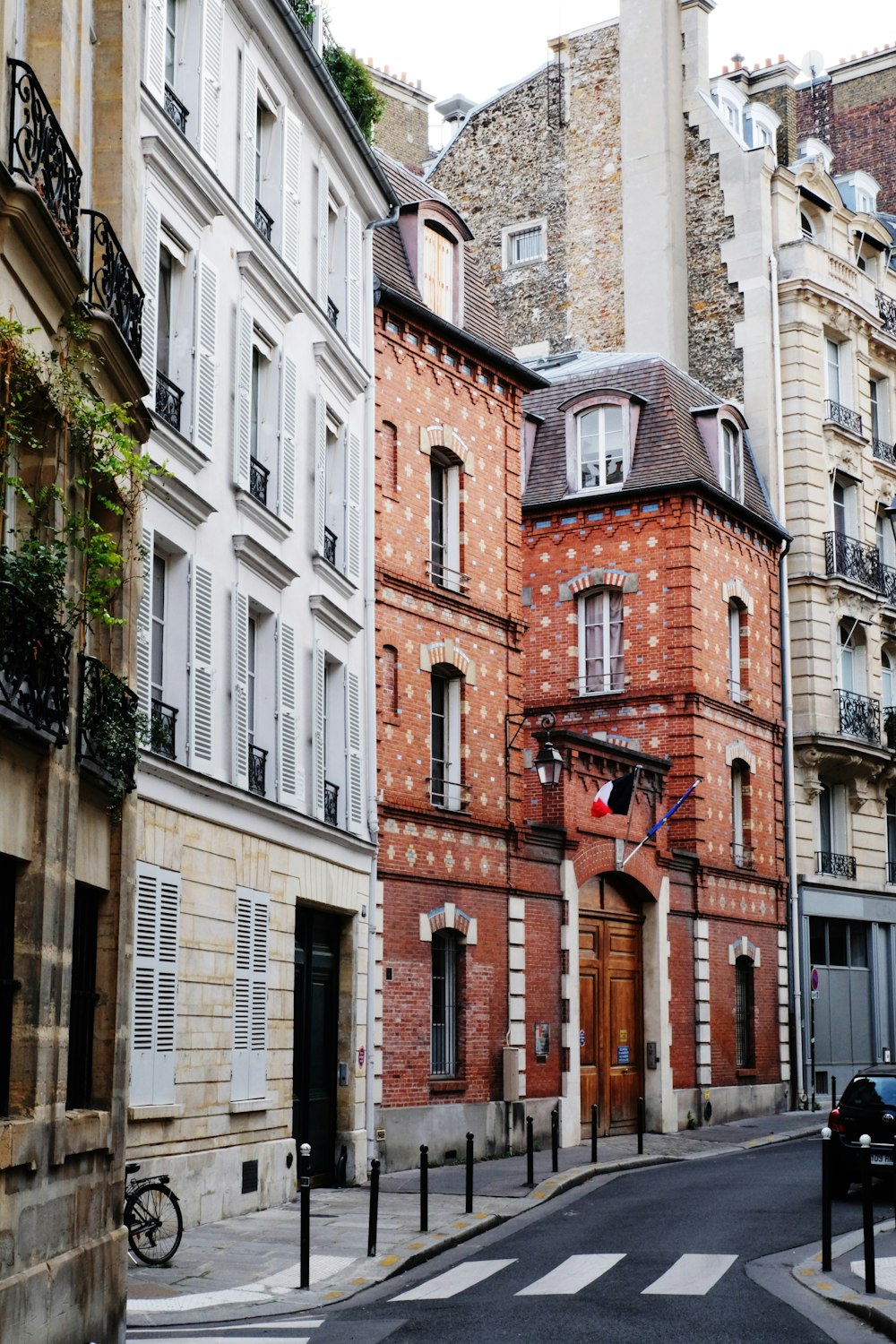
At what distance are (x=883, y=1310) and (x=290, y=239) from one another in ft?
45.2

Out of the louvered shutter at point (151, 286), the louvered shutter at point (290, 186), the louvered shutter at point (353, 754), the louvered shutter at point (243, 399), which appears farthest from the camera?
the louvered shutter at point (353, 754)

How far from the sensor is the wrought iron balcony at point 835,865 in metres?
36.2

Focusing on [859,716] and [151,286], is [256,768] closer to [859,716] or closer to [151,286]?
[151,286]

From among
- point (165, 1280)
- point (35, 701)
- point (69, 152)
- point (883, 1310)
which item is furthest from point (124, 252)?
point (883, 1310)

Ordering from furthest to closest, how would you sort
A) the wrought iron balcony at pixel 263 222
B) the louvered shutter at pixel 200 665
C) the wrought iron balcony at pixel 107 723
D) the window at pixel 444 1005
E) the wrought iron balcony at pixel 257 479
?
the window at pixel 444 1005 < the wrought iron balcony at pixel 263 222 < the wrought iron balcony at pixel 257 479 < the louvered shutter at pixel 200 665 < the wrought iron balcony at pixel 107 723

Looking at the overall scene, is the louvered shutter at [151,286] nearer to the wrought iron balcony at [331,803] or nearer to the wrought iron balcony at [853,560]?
the wrought iron balcony at [331,803]

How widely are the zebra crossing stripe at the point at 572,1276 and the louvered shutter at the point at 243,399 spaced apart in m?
8.44

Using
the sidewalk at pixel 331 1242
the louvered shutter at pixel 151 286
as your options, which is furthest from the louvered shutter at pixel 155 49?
the sidewalk at pixel 331 1242

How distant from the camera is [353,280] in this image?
23328mm

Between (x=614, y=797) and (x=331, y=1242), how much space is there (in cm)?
1187

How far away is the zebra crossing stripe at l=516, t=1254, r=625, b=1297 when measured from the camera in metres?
13.4

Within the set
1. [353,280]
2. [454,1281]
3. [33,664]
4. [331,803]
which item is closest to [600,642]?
[353,280]

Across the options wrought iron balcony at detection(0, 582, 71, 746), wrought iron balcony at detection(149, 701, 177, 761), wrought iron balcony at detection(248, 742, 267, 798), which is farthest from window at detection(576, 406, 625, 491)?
wrought iron balcony at detection(0, 582, 71, 746)

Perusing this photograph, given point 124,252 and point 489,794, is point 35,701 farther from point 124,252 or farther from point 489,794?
point 489,794
